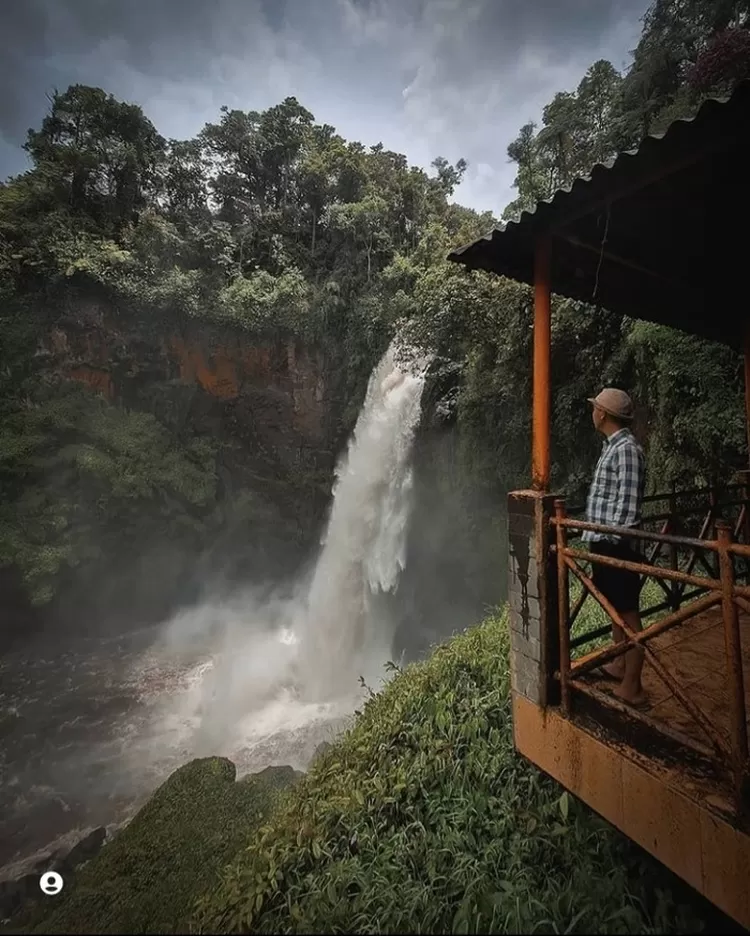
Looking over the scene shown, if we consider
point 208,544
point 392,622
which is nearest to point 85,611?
point 208,544

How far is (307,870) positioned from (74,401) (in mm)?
16147

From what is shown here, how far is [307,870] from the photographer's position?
11.0 ft

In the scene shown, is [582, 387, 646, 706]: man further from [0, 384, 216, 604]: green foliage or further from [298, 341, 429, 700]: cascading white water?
[0, 384, 216, 604]: green foliage

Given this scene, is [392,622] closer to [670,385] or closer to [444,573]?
[444,573]

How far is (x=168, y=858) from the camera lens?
498cm

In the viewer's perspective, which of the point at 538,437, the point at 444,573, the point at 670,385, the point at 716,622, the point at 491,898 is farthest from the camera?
the point at 444,573

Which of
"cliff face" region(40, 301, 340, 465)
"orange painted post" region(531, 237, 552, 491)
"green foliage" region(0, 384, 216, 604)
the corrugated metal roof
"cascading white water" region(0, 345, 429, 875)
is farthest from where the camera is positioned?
"cliff face" region(40, 301, 340, 465)

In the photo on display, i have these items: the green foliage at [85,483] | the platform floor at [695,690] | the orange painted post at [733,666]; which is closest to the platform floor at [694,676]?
the platform floor at [695,690]

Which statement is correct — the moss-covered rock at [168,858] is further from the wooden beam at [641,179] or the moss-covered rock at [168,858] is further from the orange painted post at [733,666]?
the wooden beam at [641,179]

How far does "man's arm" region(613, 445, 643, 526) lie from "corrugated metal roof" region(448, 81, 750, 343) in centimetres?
156

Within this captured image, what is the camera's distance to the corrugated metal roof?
224 centimetres

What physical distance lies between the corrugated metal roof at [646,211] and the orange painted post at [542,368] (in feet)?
0.71

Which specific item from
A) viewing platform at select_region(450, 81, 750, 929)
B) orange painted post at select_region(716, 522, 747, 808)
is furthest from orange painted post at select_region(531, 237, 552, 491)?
orange painted post at select_region(716, 522, 747, 808)

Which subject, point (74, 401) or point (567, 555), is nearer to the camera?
point (567, 555)
